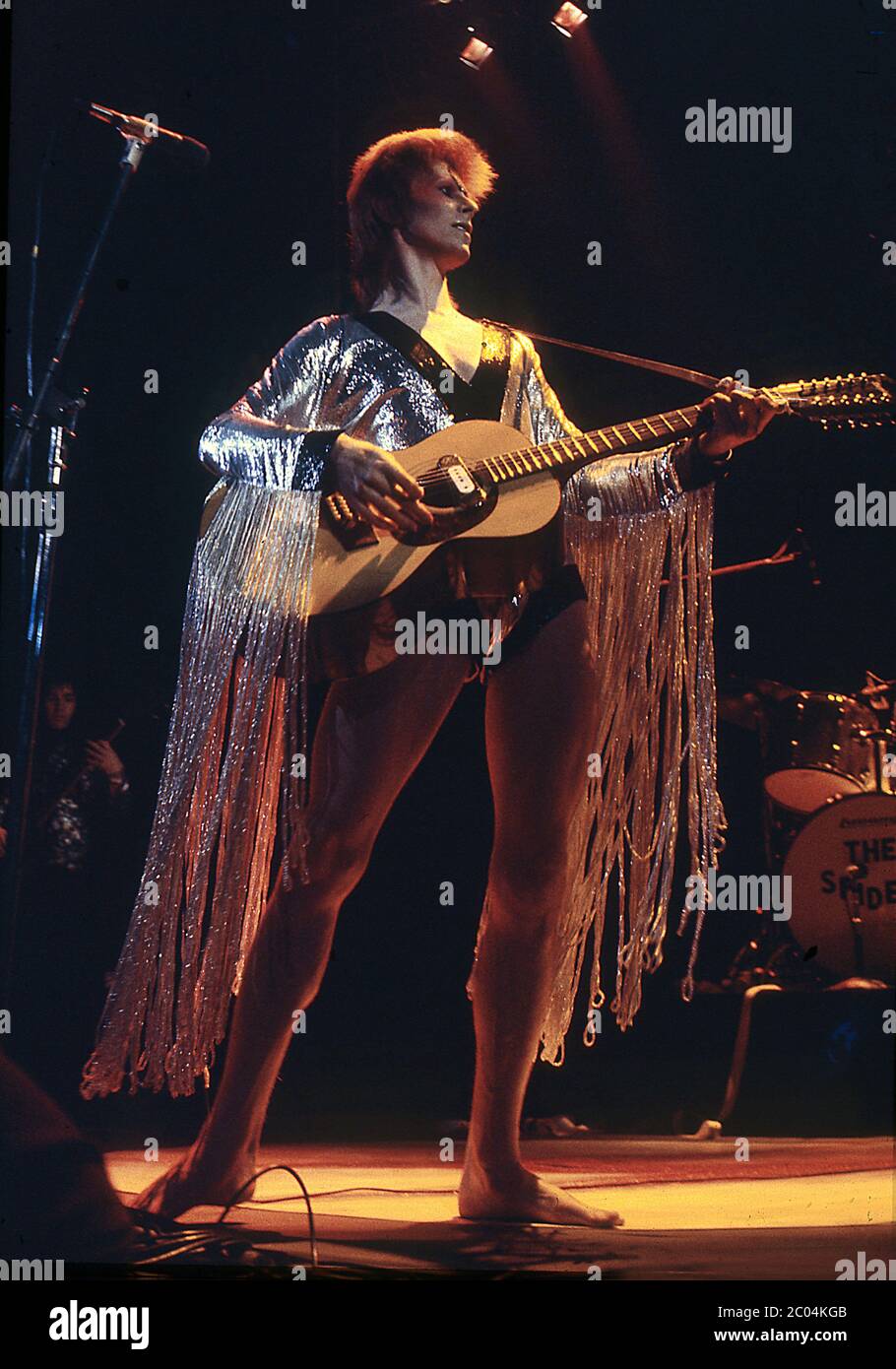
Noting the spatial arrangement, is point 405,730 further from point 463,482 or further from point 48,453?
point 48,453

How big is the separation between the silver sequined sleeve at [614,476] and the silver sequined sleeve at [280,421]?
1.29 feet

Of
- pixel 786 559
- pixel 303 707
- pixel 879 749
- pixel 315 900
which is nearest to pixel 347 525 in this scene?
pixel 303 707

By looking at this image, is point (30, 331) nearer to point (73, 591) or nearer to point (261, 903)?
point (73, 591)

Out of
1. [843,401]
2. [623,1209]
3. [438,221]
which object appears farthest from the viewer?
[438,221]

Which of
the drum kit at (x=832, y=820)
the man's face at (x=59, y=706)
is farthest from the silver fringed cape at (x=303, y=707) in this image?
the man's face at (x=59, y=706)

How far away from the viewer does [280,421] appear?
8.00 feet

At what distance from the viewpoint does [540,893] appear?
2.36m

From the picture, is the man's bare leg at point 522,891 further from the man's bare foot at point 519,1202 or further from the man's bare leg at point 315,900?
the man's bare leg at point 315,900

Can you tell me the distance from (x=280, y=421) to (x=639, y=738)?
90cm

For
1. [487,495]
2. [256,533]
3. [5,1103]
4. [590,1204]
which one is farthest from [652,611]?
[5,1103]

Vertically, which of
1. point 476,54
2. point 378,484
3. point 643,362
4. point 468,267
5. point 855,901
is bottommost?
point 855,901

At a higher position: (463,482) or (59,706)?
(463,482)

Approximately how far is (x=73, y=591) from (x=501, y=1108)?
128 centimetres
